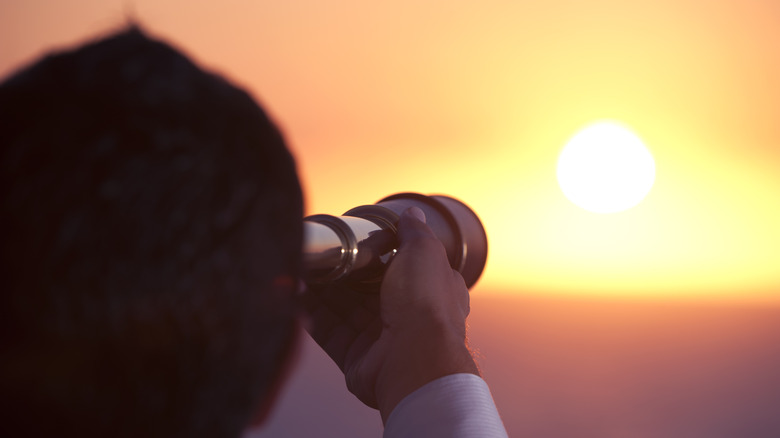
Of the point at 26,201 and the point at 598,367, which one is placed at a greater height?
the point at 26,201

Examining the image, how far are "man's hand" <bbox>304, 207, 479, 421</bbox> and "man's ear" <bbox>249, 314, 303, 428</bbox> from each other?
46 cm

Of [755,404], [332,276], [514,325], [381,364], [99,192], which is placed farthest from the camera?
[514,325]

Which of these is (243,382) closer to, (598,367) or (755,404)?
(755,404)

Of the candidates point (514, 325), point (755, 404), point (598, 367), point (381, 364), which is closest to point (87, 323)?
point (381, 364)

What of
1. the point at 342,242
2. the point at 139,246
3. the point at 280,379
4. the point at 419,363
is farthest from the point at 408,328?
the point at 139,246

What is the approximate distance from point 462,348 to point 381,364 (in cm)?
23

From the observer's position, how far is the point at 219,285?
0.35 meters

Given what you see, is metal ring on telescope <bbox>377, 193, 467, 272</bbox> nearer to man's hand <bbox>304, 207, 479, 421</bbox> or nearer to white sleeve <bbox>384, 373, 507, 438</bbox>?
man's hand <bbox>304, 207, 479, 421</bbox>

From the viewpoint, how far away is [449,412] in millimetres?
782

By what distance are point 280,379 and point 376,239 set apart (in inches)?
24.5

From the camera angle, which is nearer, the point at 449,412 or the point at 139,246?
the point at 139,246

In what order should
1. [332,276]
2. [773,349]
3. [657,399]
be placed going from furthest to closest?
[773,349] < [657,399] < [332,276]

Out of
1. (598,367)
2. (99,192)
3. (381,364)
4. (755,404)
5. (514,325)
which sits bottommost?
(514,325)

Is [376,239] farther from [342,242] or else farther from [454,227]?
[454,227]
